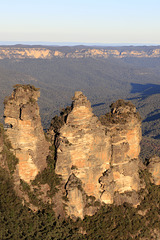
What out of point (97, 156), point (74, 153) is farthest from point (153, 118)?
point (74, 153)

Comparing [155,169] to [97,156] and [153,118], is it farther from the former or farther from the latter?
[153,118]

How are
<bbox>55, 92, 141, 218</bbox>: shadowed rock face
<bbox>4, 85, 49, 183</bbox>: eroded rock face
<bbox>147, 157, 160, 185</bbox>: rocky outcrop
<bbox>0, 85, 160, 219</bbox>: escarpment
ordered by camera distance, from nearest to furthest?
<bbox>4, 85, 49, 183</bbox>: eroded rock face → <bbox>0, 85, 160, 219</bbox>: escarpment → <bbox>55, 92, 141, 218</bbox>: shadowed rock face → <bbox>147, 157, 160, 185</bbox>: rocky outcrop

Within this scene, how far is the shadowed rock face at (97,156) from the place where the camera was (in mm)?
30594

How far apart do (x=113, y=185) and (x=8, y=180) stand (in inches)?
468

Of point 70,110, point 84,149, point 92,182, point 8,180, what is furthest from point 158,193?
point 8,180

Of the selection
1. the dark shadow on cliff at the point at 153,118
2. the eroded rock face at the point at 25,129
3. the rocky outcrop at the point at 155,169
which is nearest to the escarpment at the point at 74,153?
the eroded rock face at the point at 25,129

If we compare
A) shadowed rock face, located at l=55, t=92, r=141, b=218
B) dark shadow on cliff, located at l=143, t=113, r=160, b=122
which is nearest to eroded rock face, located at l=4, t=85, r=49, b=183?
shadowed rock face, located at l=55, t=92, r=141, b=218

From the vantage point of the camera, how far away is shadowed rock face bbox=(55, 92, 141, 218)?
3059 cm

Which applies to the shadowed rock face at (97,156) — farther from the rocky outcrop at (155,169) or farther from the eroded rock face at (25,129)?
the rocky outcrop at (155,169)

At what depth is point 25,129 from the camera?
29016 mm

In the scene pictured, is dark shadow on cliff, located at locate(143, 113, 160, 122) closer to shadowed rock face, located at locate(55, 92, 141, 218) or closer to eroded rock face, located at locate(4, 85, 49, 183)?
shadowed rock face, located at locate(55, 92, 141, 218)

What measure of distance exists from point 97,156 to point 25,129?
27.4 feet

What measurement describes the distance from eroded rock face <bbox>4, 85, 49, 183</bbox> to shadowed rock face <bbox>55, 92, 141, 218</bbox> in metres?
2.51

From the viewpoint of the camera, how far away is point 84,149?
31203 mm
